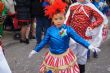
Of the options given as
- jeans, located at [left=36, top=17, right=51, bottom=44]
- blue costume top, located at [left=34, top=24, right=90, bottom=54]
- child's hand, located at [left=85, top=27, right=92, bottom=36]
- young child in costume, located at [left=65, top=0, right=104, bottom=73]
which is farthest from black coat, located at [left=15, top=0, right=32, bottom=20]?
blue costume top, located at [left=34, top=24, right=90, bottom=54]

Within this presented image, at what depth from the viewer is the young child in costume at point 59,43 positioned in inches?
212

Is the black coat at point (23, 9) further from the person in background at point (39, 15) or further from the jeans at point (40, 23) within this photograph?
the jeans at point (40, 23)

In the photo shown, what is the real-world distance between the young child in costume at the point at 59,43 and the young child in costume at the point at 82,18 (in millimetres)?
830

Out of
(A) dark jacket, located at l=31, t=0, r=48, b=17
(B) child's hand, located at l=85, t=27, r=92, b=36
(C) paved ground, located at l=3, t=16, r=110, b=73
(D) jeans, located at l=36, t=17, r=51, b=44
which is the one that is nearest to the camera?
(B) child's hand, located at l=85, t=27, r=92, b=36

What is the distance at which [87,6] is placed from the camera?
6297mm

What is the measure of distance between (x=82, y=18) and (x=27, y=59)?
2.44 meters

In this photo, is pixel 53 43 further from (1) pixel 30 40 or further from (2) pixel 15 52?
(1) pixel 30 40

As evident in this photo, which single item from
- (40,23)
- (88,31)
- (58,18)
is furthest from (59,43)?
(40,23)

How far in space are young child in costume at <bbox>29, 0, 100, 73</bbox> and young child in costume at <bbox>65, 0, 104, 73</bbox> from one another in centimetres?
83

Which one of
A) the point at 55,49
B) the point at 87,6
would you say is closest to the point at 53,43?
the point at 55,49

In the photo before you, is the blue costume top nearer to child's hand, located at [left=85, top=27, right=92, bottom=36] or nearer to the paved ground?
child's hand, located at [left=85, top=27, right=92, bottom=36]

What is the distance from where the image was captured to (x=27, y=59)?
27.4 feet

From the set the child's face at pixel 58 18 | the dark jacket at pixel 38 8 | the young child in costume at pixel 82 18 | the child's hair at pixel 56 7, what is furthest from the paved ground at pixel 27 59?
the child's hair at pixel 56 7

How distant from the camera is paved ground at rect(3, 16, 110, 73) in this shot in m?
7.54
